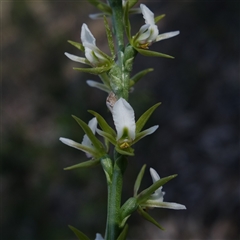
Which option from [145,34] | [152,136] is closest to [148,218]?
[145,34]

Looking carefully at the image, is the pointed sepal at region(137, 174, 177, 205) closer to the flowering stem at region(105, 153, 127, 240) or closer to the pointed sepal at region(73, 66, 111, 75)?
the flowering stem at region(105, 153, 127, 240)

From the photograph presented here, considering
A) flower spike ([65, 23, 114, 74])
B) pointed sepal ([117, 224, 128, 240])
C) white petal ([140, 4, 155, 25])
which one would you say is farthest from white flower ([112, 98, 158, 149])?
white petal ([140, 4, 155, 25])

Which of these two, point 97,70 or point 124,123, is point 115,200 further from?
point 97,70

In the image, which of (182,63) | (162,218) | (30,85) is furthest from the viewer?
(30,85)

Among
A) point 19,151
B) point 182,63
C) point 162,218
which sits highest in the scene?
point 182,63

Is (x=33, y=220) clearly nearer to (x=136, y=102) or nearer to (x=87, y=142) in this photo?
(x=136, y=102)

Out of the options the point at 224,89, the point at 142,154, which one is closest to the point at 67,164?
the point at 142,154

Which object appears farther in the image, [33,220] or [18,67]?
[18,67]
